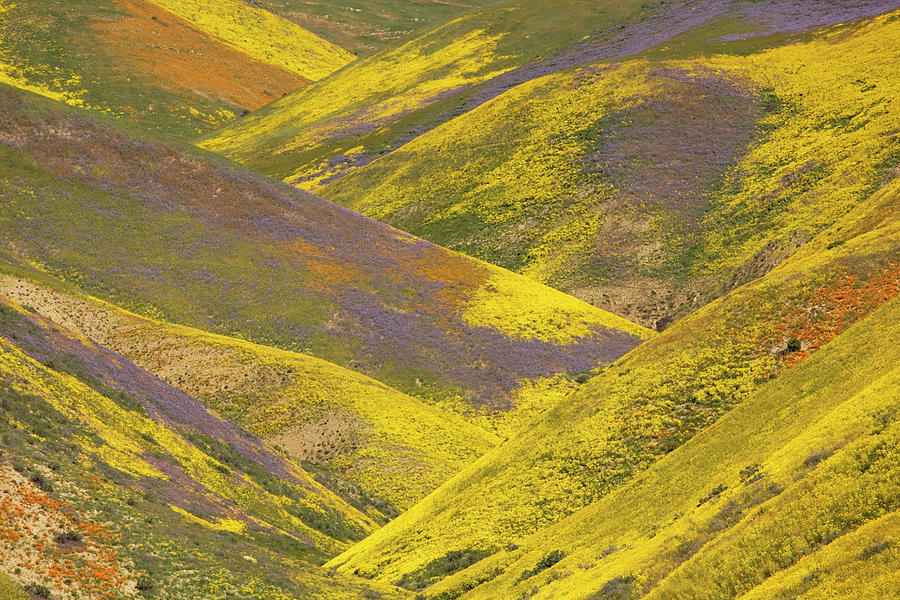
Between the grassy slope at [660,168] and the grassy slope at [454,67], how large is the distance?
7.58 m

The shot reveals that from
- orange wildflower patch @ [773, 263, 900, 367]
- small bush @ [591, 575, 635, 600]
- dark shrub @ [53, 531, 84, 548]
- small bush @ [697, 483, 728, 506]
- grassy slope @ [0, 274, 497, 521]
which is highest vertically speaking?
orange wildflower patch @ [773, 263, 900, 367]

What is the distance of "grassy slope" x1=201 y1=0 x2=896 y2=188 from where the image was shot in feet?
375

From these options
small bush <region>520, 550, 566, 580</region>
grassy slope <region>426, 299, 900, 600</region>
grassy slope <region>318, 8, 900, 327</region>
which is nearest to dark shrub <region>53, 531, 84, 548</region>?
grassy slope <region>426, 299, 900, 600</region>

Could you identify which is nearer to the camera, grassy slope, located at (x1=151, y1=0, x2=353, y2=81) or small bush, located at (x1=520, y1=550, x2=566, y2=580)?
small bush, located at (x1=520, y1=550, x2=566, y2=580)

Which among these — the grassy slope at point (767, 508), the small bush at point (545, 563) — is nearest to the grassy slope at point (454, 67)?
the grassy slope at point (767, 508)

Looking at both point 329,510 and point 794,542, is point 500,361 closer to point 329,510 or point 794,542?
point 329,510

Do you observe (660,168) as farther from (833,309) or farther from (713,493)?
(713,493)

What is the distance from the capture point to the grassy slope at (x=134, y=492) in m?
23.2

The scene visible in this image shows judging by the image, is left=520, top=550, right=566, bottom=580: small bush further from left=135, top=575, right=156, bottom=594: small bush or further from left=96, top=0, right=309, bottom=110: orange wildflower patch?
left=96, top=0, right=309, bottom=110: orange wildflower patch

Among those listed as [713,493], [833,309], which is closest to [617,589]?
[713,493]

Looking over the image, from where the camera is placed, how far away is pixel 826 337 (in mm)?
31234

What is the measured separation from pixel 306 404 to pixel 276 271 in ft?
64.2

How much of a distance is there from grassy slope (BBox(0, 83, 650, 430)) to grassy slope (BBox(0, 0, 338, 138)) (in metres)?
75.2

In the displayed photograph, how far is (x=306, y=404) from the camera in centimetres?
5047
